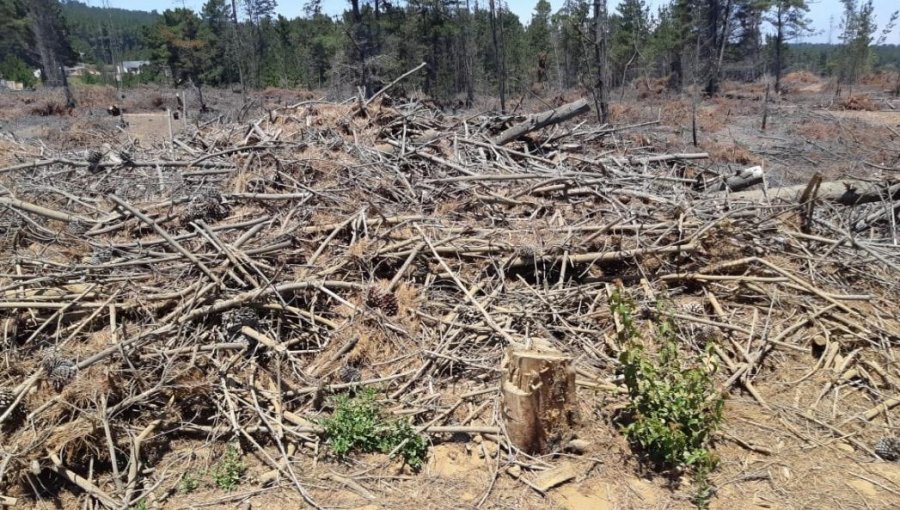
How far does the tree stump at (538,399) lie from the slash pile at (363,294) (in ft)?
0.52

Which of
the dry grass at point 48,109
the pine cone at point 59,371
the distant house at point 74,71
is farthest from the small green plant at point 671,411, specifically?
the distant house at point 74,71

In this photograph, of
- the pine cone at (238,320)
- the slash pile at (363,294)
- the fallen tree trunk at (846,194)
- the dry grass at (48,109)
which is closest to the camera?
the slash pile at (363,294)

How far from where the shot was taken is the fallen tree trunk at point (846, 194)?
5.48m

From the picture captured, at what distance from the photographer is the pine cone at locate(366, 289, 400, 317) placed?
418cm

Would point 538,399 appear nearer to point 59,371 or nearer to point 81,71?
point 59,371

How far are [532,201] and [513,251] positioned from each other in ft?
3.04

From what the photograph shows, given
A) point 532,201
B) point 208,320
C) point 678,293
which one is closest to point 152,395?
point 208,320

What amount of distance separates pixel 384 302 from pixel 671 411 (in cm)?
210

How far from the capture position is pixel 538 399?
3193mm

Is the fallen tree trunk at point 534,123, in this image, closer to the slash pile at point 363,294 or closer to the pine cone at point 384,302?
the slash pile at point 363,294

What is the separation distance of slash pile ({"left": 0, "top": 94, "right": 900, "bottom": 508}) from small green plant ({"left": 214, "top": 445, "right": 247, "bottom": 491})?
14 centimetres

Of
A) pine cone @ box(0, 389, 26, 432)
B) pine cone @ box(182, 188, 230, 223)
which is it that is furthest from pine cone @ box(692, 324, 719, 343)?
pine cone @ box(0, 389, 26, 432)

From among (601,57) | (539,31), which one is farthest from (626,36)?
(601,57)

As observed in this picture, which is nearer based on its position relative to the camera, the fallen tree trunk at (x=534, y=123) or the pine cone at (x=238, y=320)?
the pine cone at (x=238, y=320)
